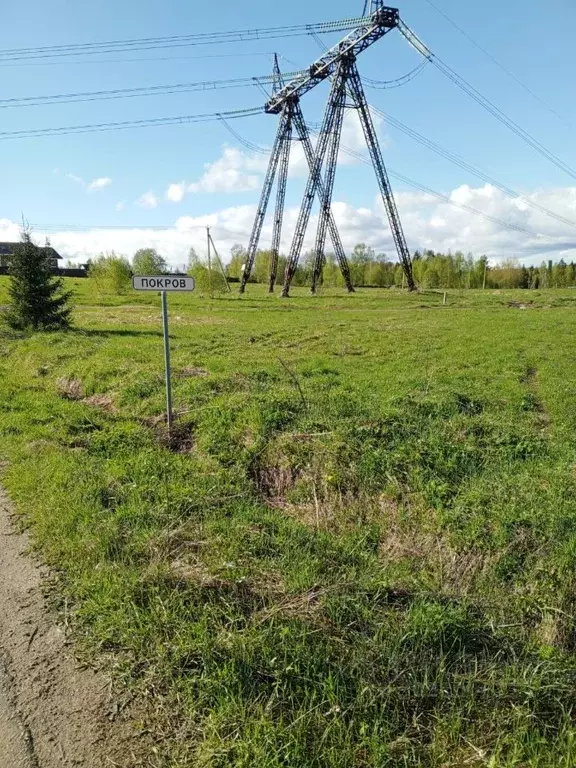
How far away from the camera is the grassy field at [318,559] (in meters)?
2.83

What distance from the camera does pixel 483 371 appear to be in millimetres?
12344

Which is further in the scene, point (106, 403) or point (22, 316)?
point (22, 316)

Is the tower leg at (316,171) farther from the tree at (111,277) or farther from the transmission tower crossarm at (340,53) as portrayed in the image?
the tree at (111,277)

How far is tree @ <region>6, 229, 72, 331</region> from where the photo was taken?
62.2 feet

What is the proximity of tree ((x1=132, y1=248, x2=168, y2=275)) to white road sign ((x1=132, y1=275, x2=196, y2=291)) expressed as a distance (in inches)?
1952

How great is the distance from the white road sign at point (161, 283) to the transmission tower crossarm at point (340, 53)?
39936 millimetres

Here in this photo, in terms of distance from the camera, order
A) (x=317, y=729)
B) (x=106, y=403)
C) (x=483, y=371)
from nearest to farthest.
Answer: (x=317, y=729) < (x=106, y=403) < (x=483, y=371)

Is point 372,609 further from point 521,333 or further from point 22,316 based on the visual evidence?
point 22,316

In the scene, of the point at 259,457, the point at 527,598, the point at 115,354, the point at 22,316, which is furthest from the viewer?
the point at 22,316

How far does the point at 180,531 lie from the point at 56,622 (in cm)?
126

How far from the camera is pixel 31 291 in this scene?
19359 millimetres

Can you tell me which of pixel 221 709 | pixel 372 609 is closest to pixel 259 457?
pixel 372 609

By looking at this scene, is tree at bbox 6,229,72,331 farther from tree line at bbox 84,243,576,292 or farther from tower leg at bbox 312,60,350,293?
tree line at bbox 84,243,576,292

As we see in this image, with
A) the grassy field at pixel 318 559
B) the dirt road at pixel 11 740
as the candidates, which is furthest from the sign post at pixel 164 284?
the dirt road at pixel 11 740
